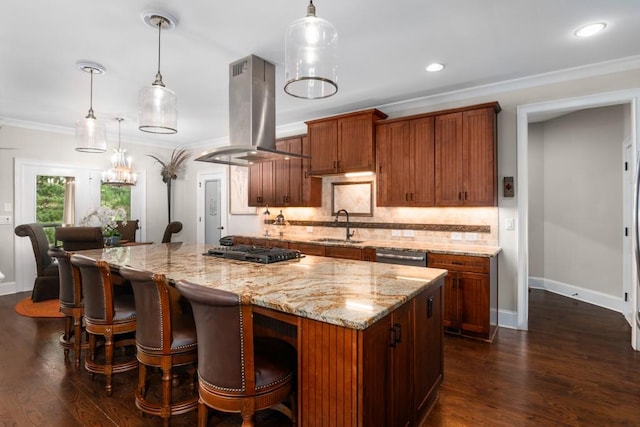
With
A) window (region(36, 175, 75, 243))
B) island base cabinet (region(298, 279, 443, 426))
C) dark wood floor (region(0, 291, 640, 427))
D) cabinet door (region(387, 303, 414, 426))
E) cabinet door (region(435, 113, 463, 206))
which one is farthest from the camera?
window (region(36, 175, 75, 243))

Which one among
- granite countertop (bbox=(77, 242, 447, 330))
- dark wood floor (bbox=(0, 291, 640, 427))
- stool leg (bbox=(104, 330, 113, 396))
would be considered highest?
granite countertop (bbox=(77, 242, 447, 330))

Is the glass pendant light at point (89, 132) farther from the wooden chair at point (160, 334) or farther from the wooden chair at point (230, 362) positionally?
the wooden chair at point (230, 362)

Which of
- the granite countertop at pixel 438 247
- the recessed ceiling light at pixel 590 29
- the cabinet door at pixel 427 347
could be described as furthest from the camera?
the granite countertop at pixel 438 247

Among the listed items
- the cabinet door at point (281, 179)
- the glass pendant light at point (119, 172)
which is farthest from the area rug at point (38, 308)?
the cabinet door at point (281, 179)

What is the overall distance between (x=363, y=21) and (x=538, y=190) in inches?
182

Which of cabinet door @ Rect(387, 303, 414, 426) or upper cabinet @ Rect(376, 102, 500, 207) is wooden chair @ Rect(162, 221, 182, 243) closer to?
upper cabinet @ Rect(376, 102, 500, 207)

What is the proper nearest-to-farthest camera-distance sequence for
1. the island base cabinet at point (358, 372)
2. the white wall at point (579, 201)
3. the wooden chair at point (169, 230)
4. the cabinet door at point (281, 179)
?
the island base cabinet at point (358, 372) → the white wall at point (579, 201) → the cabinet door at point (281, 179) → the wooden chair at point (169, 230)

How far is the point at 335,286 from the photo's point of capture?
6.05ft

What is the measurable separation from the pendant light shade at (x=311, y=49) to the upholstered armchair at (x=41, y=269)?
4.79m

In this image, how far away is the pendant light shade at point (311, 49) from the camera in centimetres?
177

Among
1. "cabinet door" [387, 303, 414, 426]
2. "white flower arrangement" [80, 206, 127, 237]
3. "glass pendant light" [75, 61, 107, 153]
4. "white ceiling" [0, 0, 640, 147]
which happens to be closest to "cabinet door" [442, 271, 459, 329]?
"cabinet door" [387, 303, 414, 426]

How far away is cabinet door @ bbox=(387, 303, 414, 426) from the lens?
160 centimetres

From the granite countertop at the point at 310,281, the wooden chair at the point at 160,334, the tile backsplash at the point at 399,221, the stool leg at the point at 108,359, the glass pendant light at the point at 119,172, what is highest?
the glass pendant light at the point at 119,172

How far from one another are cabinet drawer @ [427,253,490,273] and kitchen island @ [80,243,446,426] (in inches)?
51.9
